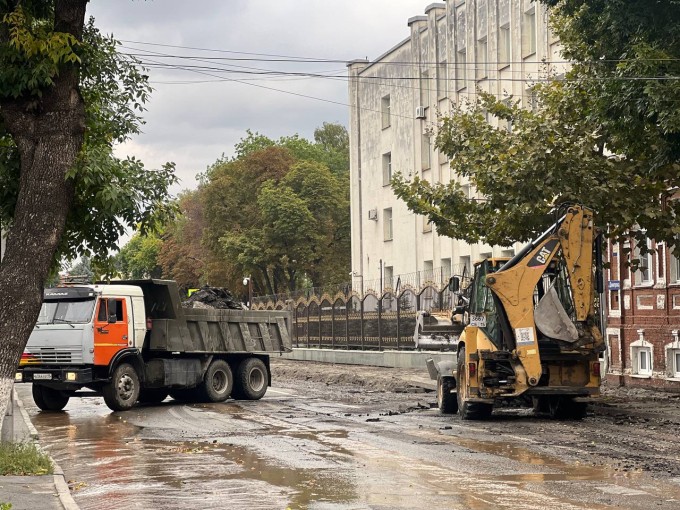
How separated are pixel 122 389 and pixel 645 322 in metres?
13.4

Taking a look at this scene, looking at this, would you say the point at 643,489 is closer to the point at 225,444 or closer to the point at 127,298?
the point at 225,444

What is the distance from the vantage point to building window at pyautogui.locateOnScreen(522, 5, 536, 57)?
43.5 m

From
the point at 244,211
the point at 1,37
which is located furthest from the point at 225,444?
the point at 244,211

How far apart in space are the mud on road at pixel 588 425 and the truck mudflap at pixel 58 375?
18.4 feet

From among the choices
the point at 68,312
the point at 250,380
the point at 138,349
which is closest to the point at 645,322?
the point at 250,380

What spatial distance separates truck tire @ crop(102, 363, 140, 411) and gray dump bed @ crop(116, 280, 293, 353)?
39.7 inches

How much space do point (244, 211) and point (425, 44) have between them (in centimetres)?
2691

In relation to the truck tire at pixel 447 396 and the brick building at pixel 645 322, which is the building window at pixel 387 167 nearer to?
the brick building at pixel 645 322

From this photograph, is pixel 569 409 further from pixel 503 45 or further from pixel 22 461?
pixel 503 45

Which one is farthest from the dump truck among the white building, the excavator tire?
the white building

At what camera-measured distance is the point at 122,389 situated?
2419 cm

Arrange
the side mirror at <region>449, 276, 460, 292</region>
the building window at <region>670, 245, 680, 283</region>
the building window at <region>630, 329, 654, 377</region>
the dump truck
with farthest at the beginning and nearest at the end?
1. the building window at <region>630, 329, 654, 377</region>
2. the building window at <region>670, 245, 680, 283</region>
3. the dump truck
4. the side mirror at <region>449, 276, 460, 292</region>

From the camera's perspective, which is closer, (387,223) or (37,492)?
(37,492)

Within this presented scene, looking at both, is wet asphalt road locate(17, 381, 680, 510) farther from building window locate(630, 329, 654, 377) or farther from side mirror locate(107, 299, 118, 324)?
building window locate(630, 329, 654, 377)
